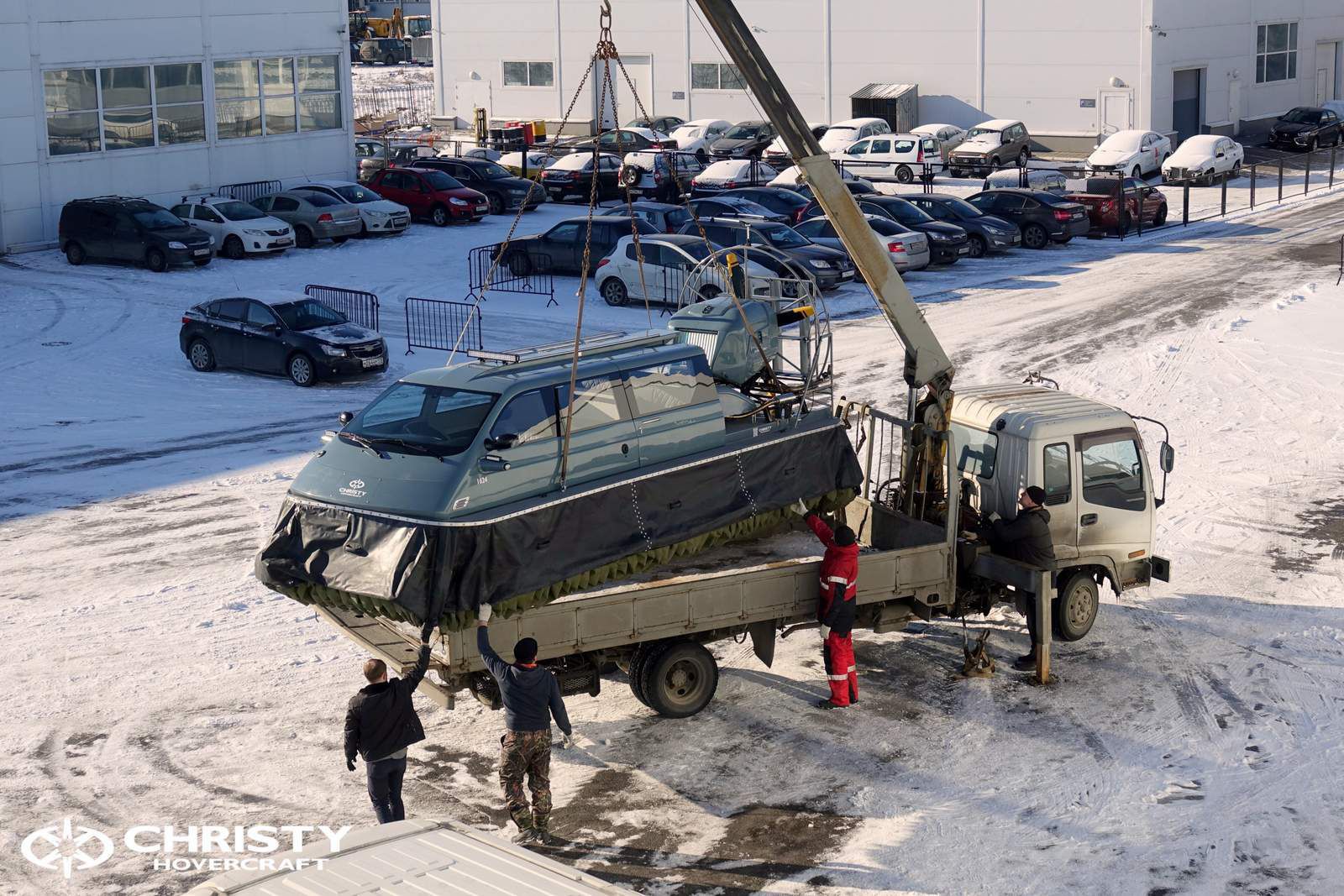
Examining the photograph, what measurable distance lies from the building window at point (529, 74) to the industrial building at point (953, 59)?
0.23 ft

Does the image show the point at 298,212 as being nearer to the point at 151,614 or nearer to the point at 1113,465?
the point at 151,614

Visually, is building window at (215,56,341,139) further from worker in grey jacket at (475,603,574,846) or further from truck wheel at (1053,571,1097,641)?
worker in grey jacket at (475,603,574,846)

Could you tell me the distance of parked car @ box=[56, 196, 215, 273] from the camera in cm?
3412

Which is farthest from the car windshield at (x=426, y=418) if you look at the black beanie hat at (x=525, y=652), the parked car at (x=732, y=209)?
the parked car at (x=732, y=209)

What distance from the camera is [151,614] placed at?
1500cm

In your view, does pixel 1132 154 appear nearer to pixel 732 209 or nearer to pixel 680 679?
pixel 732 209

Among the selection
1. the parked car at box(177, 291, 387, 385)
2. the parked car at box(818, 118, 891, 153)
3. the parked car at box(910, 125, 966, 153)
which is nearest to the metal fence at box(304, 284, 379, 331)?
the parked car at box(177, 291, 387, 385)

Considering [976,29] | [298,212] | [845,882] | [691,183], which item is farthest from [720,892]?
[976,29]

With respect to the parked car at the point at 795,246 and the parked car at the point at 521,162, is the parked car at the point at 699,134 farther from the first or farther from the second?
the parked car at the point at 795,246

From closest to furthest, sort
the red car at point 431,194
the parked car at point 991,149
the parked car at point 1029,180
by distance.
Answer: the red car at point 431,194 → the parked car at point 1029,180 → the parked car at point 991,149

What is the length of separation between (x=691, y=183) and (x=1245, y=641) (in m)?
31.3

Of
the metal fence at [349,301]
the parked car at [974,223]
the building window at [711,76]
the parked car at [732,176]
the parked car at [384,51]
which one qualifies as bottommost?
the metal fence at [349,301]

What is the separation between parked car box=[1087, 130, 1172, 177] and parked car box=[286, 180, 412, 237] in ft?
69.0

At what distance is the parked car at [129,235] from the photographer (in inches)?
1344
